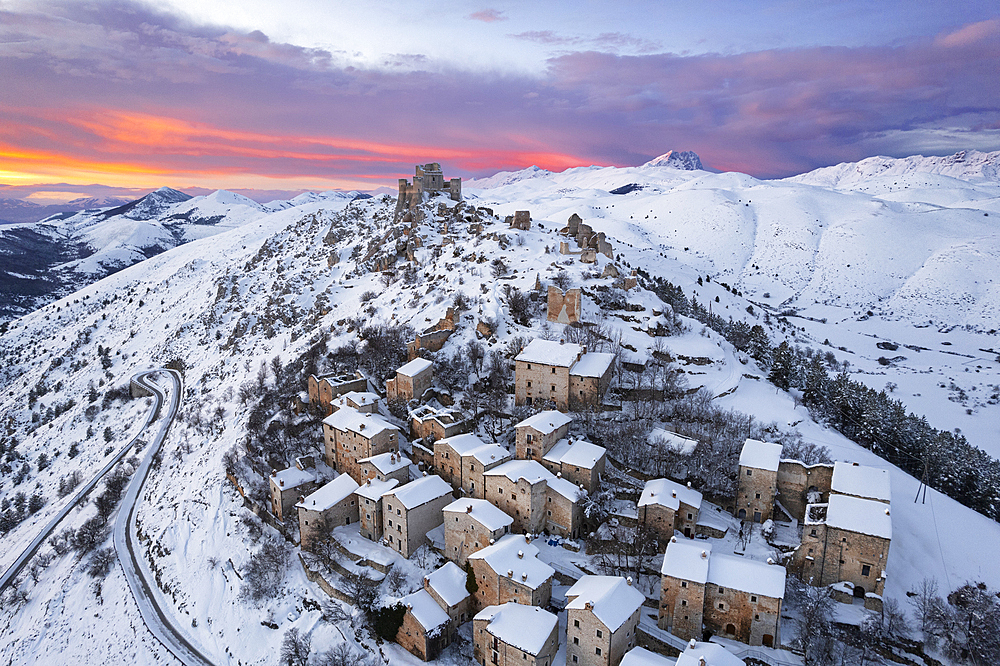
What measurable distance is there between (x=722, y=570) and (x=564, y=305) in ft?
109

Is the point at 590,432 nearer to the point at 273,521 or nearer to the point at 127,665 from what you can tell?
the point at 273,521

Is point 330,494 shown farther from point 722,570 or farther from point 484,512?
point 722,570

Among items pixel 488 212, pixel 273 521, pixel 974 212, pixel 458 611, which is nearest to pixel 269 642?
pixel 273 521

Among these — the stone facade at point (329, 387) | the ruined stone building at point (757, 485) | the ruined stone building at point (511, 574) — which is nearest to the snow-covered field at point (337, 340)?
the ruined stone building at point (511, 574)

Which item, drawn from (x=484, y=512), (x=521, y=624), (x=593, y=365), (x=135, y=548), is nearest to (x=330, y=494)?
(x=484, y=512)

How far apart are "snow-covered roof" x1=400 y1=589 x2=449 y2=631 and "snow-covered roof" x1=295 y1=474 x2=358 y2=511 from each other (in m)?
10.6

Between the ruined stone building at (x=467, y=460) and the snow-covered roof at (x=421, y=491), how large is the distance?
4.63 ft

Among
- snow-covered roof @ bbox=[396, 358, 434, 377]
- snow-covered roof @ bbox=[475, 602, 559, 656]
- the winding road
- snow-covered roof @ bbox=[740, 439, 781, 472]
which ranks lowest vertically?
the winding road

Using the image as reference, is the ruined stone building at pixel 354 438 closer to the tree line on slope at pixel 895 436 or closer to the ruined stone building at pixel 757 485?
the ruined stone building at pixel 757 485

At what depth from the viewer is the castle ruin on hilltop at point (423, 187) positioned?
102 meters

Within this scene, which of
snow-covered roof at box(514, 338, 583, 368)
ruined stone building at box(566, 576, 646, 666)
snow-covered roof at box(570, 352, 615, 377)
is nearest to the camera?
ruined stone building at box(566, 576, 646, 666)

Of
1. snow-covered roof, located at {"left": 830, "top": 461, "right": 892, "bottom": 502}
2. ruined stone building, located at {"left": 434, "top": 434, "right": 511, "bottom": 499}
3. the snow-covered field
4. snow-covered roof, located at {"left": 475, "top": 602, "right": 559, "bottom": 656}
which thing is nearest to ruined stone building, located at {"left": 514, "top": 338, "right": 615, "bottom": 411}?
the snow-covered field

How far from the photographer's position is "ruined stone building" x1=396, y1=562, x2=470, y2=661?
107 ft

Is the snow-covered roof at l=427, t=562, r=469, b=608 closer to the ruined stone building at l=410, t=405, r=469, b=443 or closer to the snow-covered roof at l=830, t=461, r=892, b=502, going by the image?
the ruined stone building at l=410, t=405, r=469, b=443
